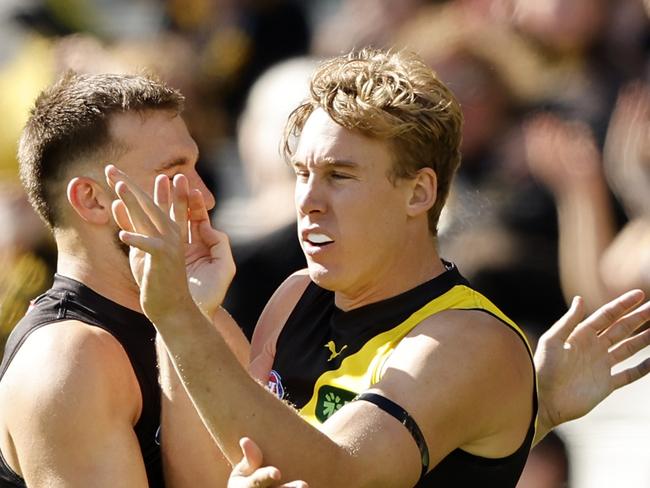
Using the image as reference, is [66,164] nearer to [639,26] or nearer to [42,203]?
[42,203]

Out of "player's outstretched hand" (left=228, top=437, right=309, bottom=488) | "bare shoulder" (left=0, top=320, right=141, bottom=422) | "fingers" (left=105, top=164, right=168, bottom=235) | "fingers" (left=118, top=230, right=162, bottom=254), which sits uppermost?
"fingers" (left=105, top=164, right=168, bottom=235)

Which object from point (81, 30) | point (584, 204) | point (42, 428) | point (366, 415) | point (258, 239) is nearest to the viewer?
point (366, 415)

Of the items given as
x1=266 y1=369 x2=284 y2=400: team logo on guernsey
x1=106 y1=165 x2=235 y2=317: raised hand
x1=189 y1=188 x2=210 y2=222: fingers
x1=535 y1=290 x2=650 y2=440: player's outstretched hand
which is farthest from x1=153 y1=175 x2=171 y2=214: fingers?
x1=535 y1=290 x2=650 y2=440: player's outstretched hand

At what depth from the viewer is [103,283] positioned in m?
3.22

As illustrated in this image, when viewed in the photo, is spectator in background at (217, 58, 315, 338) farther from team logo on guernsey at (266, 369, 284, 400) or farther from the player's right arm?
the player's right arm

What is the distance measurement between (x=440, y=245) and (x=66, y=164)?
1.64 metres

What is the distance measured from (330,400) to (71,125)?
34.9 inches

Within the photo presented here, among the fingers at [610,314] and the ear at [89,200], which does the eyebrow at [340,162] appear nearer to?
the ear at [89,200]

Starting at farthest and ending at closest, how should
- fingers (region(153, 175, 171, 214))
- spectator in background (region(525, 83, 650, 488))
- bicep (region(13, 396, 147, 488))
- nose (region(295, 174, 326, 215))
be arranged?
1. spectator in background (region(525, 83, 650, 488))
2. nose (region(295, 174, 326, 215))
3. bicep (region(13, 396, 147, 488))
4. fingers (region(153, 175, 171, 214))

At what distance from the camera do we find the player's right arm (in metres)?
2.92

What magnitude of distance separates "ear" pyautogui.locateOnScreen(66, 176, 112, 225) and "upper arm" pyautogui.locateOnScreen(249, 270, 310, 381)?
0.50m

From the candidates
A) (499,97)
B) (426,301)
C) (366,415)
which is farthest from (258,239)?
(366,415)

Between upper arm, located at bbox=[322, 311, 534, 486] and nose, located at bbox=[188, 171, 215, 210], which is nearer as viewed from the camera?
upper arm, located at bbox=[322, 311, 534, 486]

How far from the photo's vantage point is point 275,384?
3189mm
